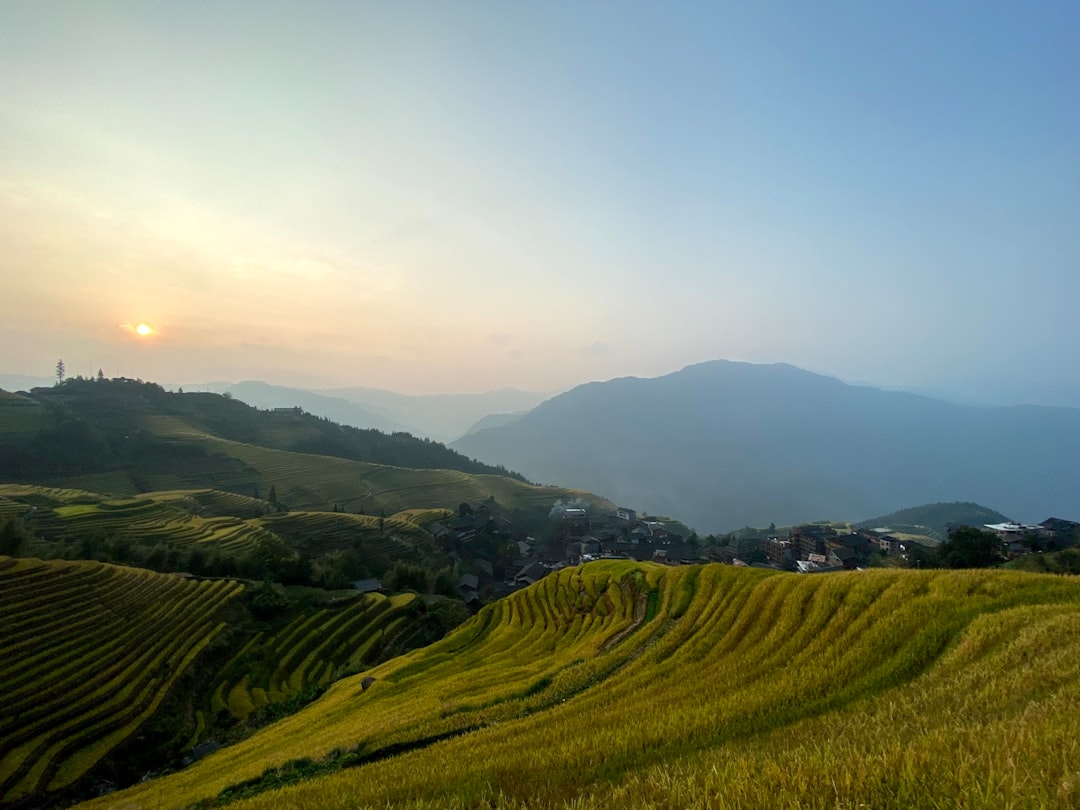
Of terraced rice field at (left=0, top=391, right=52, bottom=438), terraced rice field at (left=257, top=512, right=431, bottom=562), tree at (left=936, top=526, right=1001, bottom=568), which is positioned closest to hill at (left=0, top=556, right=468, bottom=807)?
terraced rice field at (left=257, top=512, right=431, bottom=562)

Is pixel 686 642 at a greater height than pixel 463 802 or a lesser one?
A: lesser

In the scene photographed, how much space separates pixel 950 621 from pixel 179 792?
992 inches

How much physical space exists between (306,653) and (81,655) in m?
17.4

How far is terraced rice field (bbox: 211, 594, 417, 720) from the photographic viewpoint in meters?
40.5

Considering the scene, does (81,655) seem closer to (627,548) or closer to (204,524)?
(204,524)

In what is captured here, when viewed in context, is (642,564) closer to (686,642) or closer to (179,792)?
(686,642)

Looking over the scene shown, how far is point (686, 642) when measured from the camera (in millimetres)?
17500

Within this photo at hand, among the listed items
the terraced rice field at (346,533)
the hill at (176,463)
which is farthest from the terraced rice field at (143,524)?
the hill at (176,463)

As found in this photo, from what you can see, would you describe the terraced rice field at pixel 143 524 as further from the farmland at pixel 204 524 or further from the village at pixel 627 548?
the village at pixel 627 548

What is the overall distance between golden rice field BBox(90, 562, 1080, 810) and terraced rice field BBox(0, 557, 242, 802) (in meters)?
9.14

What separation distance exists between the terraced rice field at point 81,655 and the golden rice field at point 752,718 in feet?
30.0

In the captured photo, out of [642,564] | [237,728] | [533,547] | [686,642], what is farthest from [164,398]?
[686,642]

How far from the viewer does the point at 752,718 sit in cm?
917

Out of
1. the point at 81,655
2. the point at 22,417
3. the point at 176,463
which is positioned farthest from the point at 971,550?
the point at 22,417
